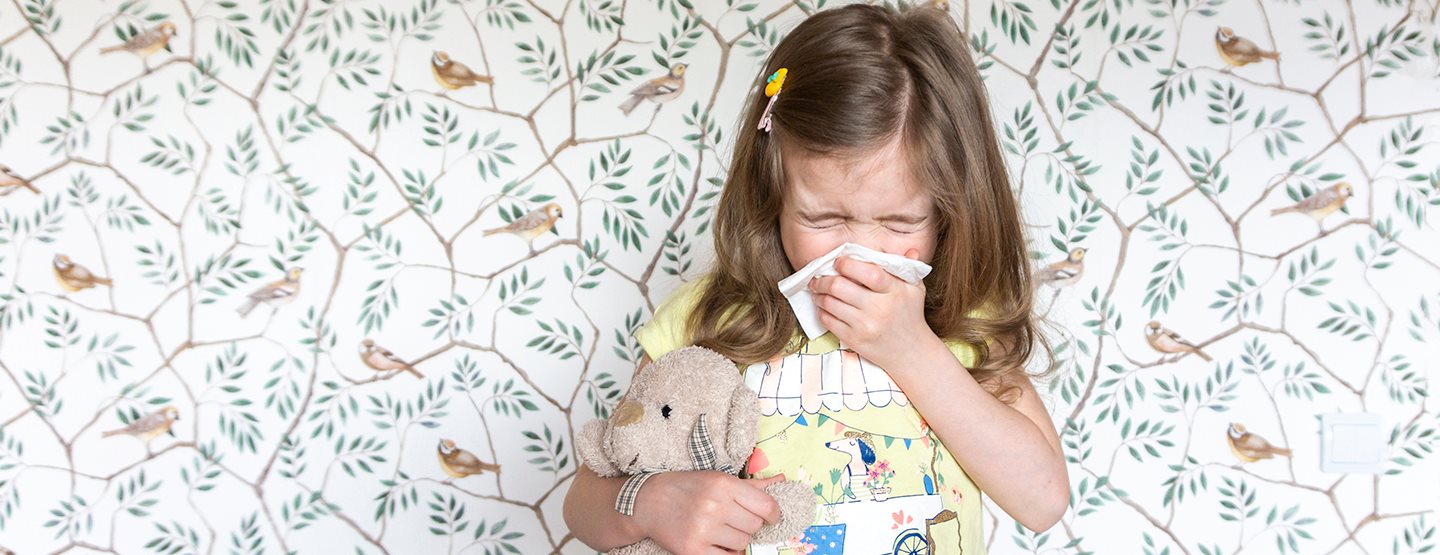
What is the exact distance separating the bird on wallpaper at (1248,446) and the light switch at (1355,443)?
60 mm

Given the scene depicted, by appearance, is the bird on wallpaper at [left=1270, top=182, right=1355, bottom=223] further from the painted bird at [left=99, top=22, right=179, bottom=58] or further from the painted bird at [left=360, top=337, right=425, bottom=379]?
the painted bird at [left=99, top=22, right=179, bottom=58]

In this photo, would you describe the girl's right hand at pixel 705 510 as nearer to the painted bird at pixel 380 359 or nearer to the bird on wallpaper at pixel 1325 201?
the painted bird at pixel 380 359

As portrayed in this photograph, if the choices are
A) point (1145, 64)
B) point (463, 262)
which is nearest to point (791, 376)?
point (463, 262)

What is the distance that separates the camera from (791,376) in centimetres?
99

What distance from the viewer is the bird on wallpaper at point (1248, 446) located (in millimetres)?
1487

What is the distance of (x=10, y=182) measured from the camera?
4.92ft

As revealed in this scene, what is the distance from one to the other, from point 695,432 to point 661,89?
74 centimetres

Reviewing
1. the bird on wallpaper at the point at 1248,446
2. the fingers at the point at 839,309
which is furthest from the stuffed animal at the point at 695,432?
the bird on wallpaper at the point at 1248,446

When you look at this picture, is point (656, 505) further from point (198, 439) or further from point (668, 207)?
point (198, 439)

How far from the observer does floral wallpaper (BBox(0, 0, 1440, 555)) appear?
1475 mm

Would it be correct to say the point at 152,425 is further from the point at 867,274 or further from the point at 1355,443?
the point at 1355,443

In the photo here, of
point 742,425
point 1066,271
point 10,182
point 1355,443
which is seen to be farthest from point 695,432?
point 10,182

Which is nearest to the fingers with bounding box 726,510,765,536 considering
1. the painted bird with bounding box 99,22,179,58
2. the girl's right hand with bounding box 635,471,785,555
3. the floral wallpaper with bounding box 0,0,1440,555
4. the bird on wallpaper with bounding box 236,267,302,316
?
the girl's right hand with bounding box 635,471,785,555

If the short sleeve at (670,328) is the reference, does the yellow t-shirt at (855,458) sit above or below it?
below
